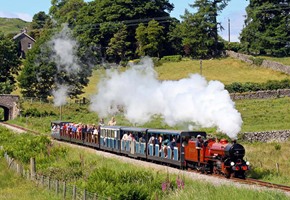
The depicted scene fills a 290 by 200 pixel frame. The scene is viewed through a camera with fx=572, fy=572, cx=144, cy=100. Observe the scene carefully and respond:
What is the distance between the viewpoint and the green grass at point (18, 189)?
25.7 meters

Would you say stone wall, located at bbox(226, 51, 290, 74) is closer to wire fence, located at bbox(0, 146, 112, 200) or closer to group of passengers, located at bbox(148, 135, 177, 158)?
group of passengers, located at bbox(148, 135, 177, 158)

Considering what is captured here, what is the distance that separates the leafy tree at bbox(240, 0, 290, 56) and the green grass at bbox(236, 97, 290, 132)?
118ft

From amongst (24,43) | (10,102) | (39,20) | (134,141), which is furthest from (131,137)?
(39,20)

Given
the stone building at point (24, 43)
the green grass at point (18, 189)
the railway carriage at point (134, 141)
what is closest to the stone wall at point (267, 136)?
the railway carriage at point (134, 141)

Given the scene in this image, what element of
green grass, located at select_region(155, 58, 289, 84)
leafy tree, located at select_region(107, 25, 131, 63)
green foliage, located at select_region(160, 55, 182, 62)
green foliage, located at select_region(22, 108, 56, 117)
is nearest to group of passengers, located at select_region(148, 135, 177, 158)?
green foliage, located at select_region(22, 108, 56, 117)

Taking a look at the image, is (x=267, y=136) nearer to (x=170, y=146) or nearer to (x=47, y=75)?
(x=170, y=146)

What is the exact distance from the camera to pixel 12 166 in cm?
3562

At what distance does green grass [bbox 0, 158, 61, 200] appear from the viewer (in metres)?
25.7

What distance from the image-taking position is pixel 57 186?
24672 millimetres

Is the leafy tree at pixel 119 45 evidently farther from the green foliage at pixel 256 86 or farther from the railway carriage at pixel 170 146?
the railway carriage at pixel 170 146

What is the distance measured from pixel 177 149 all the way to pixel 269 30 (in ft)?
265

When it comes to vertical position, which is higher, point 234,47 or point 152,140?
point 234,47

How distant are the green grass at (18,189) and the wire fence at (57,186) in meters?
0.27

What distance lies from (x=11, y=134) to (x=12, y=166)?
20471 mm
